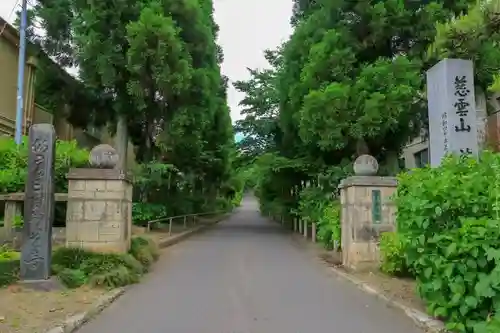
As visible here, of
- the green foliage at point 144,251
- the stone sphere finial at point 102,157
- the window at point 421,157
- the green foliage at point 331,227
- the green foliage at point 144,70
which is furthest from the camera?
the window at point 421,157

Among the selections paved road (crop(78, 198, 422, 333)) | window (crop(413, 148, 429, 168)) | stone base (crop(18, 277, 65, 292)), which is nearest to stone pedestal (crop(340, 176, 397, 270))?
paved road (crop(78, 198, 422, 333))

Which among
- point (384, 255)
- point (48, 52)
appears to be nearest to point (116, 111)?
point (48, 52)

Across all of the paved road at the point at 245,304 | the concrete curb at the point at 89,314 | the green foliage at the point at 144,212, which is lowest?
the paved road at the point at 245,304

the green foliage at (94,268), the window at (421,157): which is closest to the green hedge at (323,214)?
the green foliage at (94,268)

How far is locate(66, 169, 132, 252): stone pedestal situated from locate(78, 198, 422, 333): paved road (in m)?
1.19

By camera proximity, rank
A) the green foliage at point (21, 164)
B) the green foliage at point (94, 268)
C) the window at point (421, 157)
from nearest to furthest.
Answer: the green foliage at point (94, 268), the green foliage at point (21, 164), the window at point (421, 157)

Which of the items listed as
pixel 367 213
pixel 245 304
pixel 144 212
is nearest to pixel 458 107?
pixel 367 213

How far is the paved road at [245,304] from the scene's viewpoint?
6.05 metres

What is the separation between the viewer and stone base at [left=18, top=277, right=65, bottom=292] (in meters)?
7.63

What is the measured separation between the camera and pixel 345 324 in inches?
247

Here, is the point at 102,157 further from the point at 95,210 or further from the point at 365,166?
the point at 365,166

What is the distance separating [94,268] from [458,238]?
6.21 meters

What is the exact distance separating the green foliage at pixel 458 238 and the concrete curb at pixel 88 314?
168 inches

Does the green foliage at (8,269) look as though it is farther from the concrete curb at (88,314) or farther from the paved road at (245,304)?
the paved road at (245,304)
